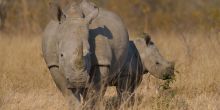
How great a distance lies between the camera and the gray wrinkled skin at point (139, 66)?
872 centimetres

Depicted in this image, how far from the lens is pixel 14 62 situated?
11.8 meters

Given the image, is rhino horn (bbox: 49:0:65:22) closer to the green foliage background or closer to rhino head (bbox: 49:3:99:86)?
rhino head (bbox: 49:3:99:86)

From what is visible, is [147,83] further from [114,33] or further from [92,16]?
[92,16]

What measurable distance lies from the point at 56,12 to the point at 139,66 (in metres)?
2.10

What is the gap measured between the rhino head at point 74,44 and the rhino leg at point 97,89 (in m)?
0.34

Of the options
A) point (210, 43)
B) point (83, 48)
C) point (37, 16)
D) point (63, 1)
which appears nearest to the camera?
point (83, 48)

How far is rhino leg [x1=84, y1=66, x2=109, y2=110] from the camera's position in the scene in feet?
23.7

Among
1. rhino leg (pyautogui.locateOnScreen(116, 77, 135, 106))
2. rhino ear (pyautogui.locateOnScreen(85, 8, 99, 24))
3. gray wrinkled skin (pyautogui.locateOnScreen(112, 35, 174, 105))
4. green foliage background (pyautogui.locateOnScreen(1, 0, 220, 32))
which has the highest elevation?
green foliage background (pyautogui.locateOnScreen(1, 0, 220, 32))

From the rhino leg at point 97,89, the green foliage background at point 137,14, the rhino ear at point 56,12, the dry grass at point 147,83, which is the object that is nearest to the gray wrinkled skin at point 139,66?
the dry grass at point 147,83

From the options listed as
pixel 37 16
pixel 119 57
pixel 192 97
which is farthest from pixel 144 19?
pixel 119 57

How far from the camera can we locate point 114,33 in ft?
25.7

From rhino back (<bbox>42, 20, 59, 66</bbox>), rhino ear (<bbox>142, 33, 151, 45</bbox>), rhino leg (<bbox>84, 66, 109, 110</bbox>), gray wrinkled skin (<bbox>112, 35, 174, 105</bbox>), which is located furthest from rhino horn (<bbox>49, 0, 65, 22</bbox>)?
rhino ear (<bbox>142, 33, 151, 45</bbox>)

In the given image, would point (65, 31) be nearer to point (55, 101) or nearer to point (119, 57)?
point (119, 57)

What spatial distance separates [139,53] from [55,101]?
1.39m
